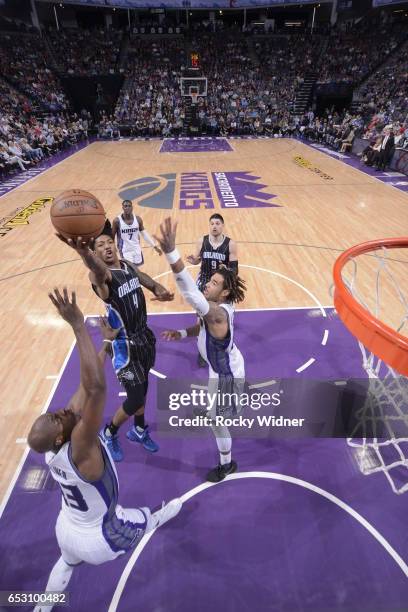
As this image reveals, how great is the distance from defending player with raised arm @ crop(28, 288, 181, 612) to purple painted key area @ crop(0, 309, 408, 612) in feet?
1.61

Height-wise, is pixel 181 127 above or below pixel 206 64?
below

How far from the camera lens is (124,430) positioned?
13.3 feet

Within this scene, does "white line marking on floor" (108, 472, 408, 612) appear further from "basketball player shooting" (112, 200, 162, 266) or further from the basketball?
"basketball player shooting" (112, 200, 162, 266)

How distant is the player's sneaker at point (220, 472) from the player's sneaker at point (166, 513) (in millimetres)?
415

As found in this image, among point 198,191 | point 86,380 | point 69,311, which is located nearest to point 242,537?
point 86,380

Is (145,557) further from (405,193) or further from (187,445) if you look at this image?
(405,193)

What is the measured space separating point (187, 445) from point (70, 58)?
108 feet

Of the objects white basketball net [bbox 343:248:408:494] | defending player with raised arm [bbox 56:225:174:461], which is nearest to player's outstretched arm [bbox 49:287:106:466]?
defending player with raised arm [bbox 56:225:174:461]

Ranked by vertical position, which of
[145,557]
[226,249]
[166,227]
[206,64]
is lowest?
[145,557]

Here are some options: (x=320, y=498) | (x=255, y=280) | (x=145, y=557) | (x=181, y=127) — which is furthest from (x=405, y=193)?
(x=181, y=127)

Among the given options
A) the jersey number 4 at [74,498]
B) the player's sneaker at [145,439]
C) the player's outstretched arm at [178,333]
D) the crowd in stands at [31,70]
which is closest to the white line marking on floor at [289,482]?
the player's sneaker at [145,439]

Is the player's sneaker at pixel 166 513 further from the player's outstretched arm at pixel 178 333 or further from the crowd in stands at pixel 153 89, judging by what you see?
the crowd in stands at pixel 153 89

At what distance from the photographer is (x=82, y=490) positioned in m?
2.20

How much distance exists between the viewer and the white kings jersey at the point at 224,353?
3074 millimetres
